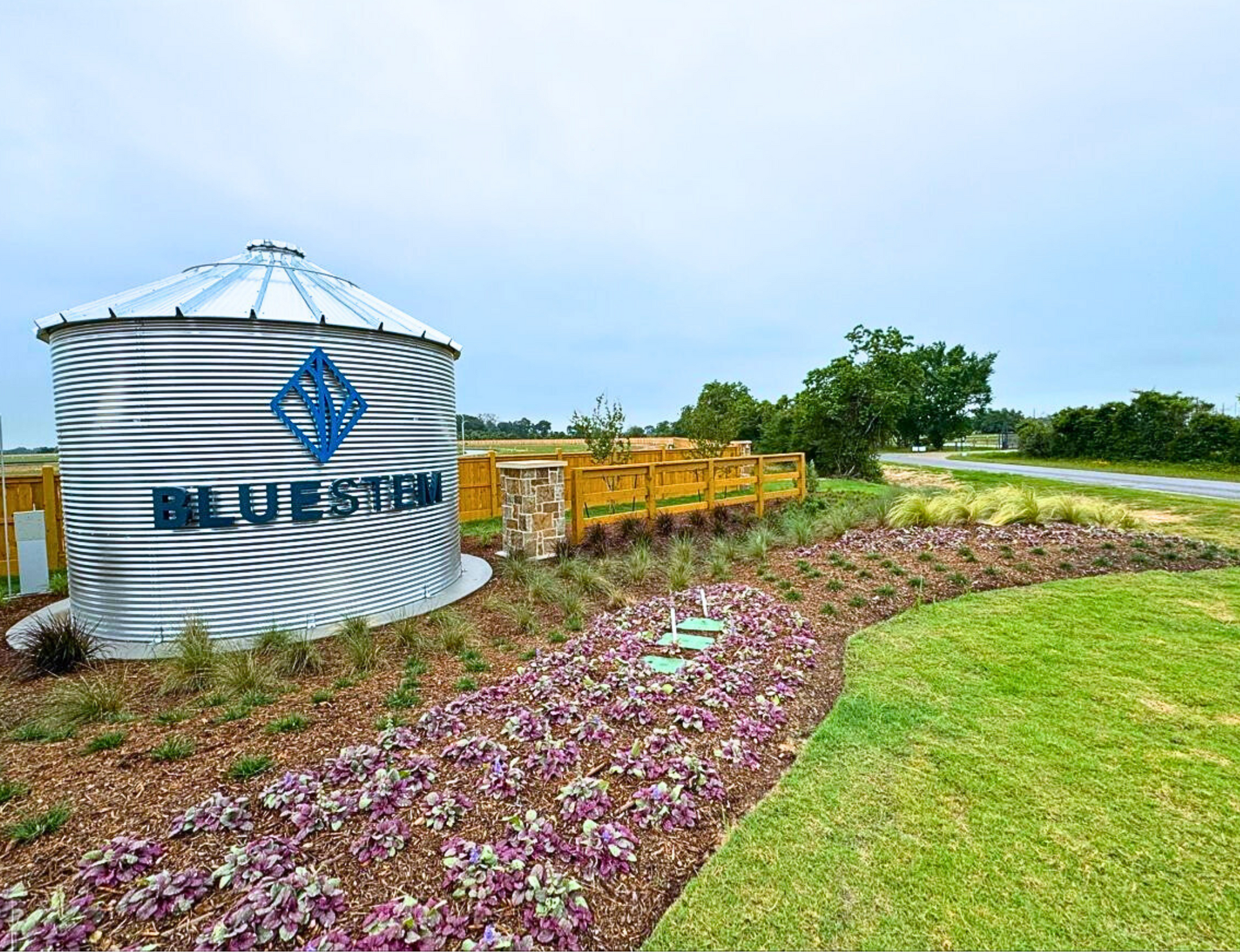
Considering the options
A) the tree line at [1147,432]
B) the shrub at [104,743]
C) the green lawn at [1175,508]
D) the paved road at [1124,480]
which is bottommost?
the shrub at [104,743]

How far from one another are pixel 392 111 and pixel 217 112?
8.56 ft

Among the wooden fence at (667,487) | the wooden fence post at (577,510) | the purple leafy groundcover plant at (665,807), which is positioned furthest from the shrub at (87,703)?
the wooden fence at (667,487)

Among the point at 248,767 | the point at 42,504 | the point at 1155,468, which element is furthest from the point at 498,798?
the point at 1155,468

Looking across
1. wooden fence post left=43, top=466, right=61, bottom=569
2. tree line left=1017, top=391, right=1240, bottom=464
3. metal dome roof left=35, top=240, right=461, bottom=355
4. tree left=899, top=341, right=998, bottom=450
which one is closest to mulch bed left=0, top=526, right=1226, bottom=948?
metal dome roof left=35, top=240, right=461, bottom=355

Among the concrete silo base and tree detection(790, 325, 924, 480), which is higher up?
tree detection(790, 325, 924, 480)

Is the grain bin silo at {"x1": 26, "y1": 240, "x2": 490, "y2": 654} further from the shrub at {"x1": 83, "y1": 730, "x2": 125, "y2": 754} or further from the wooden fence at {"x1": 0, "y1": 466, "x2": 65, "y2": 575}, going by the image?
the wooden fence at {"x1": 0, "y1": 466, "x2": 65, "y2": 575}

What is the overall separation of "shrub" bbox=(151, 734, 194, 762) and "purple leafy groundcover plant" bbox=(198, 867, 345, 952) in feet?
4.72

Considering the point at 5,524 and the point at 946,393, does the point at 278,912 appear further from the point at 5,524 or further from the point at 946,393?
the point at 946,393

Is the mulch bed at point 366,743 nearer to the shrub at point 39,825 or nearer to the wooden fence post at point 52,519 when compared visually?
the shrub at point 39,825

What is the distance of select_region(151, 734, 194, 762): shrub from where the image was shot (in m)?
3.02

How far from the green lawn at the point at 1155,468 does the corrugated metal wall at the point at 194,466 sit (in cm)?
2361

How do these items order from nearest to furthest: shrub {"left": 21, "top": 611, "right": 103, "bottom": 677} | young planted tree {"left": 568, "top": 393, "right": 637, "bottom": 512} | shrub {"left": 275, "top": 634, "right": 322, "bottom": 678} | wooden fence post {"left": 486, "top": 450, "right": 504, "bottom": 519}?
shrub {"left": 275, "top": 634, "right": 322, "bottom": 678} < shrub {"left": 21, "top": 611, "right": 103, "bottom": 677} < wooden fence post {"left": 486, "top": 450, "right": 504, "bottom": 519} < young planted tree {"left": 568, "top": 393, "right": 637, "bottom": 512}

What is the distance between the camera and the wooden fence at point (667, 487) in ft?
29.3

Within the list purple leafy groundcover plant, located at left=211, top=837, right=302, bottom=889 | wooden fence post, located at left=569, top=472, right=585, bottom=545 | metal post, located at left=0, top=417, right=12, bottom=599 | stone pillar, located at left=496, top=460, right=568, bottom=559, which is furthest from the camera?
wooden fence post, located at left=569, top=472, right=585, bottom=545
